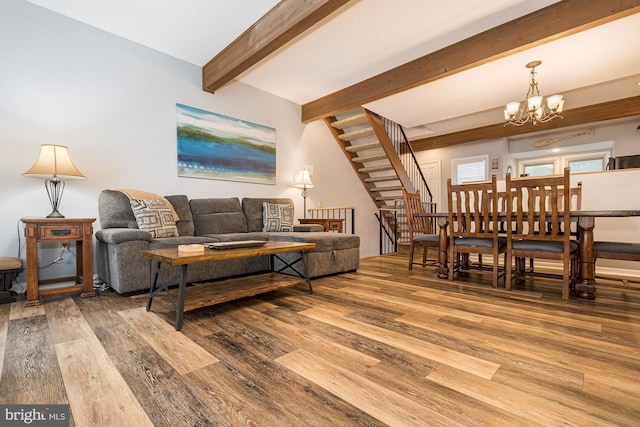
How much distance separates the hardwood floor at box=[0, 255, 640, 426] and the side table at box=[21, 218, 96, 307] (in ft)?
0.41

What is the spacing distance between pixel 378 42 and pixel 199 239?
2.79 meters

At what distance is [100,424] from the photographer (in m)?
0.98

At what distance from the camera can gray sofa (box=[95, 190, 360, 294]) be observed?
2.53 meters

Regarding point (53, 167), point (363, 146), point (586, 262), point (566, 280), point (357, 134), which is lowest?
point (566, 280)

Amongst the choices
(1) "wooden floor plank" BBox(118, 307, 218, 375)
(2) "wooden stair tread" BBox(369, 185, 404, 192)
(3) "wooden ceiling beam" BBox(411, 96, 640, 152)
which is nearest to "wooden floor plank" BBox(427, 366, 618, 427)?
(1) "wooden floor plank" BBox(118, 307, 218, 375)

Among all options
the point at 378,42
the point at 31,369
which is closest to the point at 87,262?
the point at 31,369

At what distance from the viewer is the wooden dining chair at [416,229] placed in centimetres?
347

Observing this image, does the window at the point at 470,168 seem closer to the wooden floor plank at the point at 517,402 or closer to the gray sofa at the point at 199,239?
the gray sofa at the point at 199,239

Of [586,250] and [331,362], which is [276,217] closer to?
[331,362]

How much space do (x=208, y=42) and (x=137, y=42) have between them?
0.78 metres

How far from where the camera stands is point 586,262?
2502mm

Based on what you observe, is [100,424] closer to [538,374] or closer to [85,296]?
[538,374]

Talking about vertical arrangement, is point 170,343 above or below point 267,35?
below

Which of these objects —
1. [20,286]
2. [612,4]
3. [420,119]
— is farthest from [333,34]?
[20,286]
